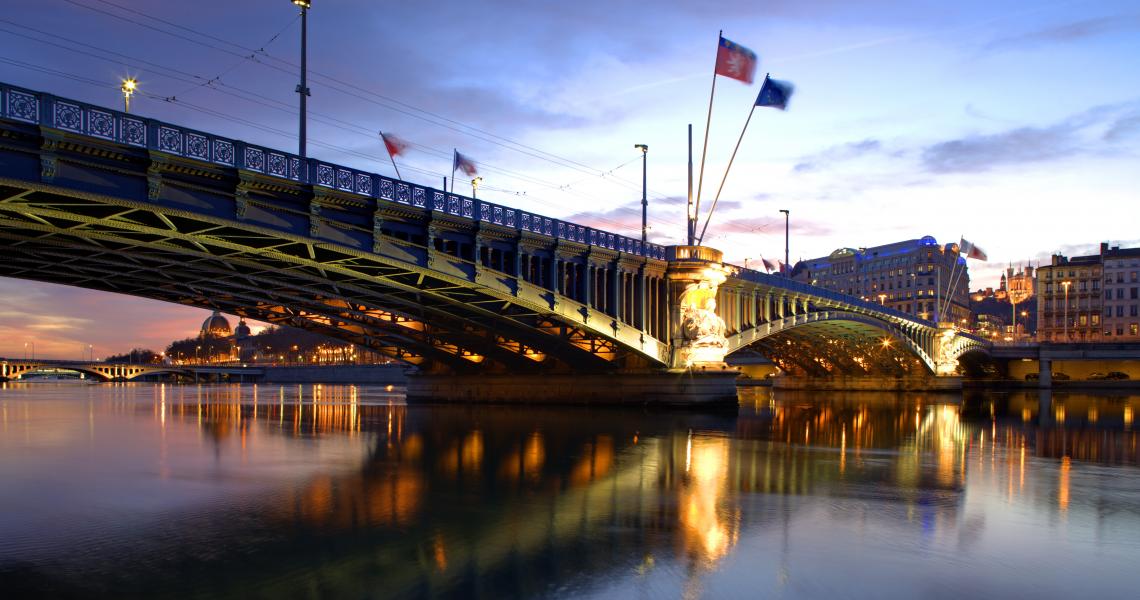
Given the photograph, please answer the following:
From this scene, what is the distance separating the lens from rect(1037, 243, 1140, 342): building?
509ft

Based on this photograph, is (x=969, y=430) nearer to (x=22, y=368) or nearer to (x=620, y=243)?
(x=620, y=243)

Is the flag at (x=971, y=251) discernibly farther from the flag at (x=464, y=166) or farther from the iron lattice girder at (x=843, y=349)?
the flag at (x=464, y=166)

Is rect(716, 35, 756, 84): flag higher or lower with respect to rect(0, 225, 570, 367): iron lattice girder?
higher

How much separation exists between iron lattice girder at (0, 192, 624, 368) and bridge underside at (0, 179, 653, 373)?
7cm

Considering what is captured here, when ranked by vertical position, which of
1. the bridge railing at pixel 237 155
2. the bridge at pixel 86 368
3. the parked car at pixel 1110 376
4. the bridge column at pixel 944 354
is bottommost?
the bridge at pixel 86 368

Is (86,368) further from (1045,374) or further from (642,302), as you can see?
(1045,374)

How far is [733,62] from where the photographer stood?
4222 cm

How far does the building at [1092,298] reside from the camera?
155000 mm

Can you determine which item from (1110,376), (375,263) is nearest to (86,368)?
(375,263)

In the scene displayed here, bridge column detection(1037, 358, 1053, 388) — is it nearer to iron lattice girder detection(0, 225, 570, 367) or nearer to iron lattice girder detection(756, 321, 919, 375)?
iron lattice girder detection(756, 321, 919, 375)

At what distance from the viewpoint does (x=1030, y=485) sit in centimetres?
2072

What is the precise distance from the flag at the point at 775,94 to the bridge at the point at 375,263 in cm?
1137

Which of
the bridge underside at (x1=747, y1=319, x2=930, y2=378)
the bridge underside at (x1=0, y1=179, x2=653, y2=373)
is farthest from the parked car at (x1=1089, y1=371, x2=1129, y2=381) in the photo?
the bridge underside at (x1=0, y1=179, x2=653, y2=373)

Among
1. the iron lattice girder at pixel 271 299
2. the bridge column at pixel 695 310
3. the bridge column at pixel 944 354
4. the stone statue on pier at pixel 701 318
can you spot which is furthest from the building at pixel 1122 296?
the iron lattice girder at pixel 271 299
